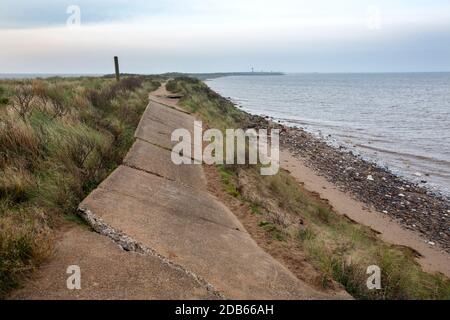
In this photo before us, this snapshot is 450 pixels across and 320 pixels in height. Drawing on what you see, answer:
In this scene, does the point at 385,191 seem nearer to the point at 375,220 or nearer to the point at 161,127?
the point at 375,220

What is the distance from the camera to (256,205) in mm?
6879

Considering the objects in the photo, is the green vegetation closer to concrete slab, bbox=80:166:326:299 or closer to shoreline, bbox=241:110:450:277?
concrete slab, bbox=80:166:326:299

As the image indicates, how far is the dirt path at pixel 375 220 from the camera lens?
8.16 m

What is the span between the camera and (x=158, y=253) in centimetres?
410

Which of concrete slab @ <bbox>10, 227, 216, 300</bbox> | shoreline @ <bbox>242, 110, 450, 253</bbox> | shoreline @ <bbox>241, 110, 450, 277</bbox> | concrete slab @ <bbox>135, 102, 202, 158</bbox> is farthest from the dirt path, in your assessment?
concrete slab @ <bbox>10, 227, 216, 300</bbox>

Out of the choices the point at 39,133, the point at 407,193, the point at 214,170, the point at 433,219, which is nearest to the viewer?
the point at 39,133

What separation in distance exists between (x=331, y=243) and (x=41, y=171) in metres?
4.52

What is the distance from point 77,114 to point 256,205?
4.85 metres

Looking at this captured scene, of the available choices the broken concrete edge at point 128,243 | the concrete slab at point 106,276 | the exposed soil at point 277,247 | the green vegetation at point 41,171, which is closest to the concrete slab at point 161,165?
the green vegetation at point 41,171

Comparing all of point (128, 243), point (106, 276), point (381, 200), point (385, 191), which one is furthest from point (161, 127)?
point (106, 276)

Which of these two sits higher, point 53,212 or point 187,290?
point 53,212

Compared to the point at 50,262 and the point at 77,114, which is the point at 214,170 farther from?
the point at 50,262

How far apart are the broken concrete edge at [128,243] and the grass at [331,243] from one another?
1.41 m

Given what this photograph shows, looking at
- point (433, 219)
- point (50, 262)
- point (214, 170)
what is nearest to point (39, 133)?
point (50, 262)
